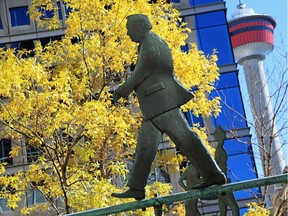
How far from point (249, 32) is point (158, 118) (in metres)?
73.9

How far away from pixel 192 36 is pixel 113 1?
18.2 meters

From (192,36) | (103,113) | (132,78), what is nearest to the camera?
A: (132,78)

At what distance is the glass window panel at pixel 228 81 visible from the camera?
3194 centimetres

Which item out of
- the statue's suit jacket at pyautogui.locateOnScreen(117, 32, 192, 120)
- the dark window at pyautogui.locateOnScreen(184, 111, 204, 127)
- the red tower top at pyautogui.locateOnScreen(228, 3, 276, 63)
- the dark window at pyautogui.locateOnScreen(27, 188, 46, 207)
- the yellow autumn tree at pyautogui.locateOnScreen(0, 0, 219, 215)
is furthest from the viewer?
the red tower top at pyautogui.locateOnScreen(228, 3, 276, 63)

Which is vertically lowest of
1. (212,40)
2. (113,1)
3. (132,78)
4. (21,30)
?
(132,78)

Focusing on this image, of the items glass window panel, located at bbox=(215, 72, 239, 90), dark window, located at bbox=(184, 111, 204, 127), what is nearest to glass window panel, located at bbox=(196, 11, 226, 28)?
glass window panel, located at bbox=(215, 72, 239, 90)

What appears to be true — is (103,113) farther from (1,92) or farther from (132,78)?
(132,78)

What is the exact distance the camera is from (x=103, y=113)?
13.2 metres

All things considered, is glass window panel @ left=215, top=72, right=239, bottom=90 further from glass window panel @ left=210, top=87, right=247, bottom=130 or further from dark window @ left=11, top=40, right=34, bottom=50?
dark window @ left=11, top=40, right=34, bottom=50

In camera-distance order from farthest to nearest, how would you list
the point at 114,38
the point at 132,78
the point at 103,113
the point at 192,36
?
the point at 192,36
the point at 114,38
the point at 103,113
the point at 132,78

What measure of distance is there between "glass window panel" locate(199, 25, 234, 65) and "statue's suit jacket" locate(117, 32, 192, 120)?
88.4 feet

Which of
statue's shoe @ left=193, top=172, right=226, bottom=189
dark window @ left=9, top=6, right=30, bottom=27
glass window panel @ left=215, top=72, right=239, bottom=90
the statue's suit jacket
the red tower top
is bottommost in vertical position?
statue's shoe @ left=193, top=172, right=226, bottom=189

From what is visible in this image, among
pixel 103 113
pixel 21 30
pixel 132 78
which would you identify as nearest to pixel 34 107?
pixel 103 113

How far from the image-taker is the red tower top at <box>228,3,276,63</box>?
239 feet
